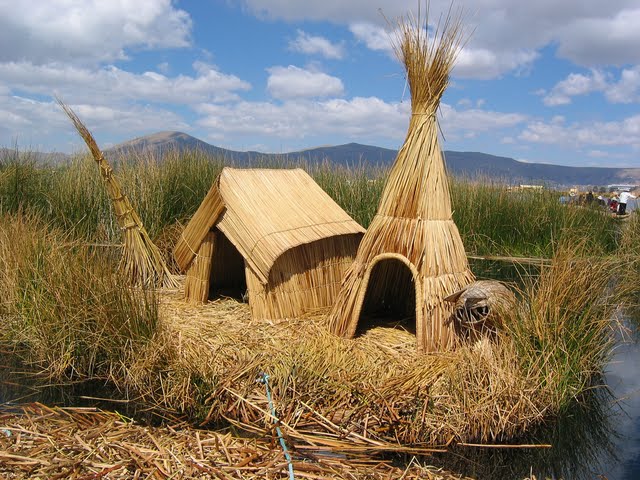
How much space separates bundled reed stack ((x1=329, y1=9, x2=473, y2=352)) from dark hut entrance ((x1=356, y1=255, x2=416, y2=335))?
68cm

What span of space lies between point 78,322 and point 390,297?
2.50 meters

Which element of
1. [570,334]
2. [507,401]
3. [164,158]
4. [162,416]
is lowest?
[162,416]

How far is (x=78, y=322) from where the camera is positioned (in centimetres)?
388

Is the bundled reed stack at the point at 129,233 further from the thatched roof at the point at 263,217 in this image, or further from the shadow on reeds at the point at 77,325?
the shadow on reeds at the point at 77,325

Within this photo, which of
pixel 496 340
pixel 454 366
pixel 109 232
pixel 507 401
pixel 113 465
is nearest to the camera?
pixel 113 465

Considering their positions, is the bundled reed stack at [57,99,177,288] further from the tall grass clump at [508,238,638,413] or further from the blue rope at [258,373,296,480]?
the tall grass clump at [508,238,638,413]

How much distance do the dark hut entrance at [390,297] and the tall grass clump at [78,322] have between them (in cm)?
180

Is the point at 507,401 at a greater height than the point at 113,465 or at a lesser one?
greater

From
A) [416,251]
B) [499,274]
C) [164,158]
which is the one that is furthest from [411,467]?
[164,158]

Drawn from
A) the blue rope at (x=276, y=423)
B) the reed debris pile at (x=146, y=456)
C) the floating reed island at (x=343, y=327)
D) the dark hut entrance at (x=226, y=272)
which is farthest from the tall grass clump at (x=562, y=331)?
the dark hut entrance at (x=226, y=272)

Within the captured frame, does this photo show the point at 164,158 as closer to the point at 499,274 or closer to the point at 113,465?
the point at 499,274

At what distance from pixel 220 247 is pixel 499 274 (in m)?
2.97

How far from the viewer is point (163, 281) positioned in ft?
20.0

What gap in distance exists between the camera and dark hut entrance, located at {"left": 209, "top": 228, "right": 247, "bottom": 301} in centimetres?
592
